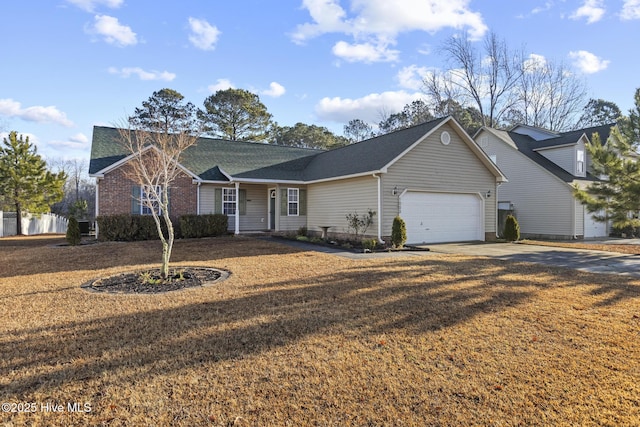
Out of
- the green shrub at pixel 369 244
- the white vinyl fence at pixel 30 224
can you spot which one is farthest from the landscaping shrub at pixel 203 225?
the white vinyl fence at pixel 30 224

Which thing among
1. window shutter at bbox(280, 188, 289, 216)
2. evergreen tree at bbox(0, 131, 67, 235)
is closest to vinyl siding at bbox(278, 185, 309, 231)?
window shutter at bbox(280, 188, 289, 216)

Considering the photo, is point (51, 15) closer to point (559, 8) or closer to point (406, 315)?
point (406, 315)

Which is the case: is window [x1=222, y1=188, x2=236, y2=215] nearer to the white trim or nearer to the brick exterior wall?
the brick exterior wall

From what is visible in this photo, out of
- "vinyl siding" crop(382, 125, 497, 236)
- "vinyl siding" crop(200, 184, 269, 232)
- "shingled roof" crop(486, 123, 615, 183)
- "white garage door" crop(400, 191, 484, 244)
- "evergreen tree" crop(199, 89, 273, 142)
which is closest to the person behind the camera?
"vinyl siding" crop(382, 125, 497, 236)

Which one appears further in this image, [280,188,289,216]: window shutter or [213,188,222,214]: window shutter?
[280,188,289,216]: window shutter

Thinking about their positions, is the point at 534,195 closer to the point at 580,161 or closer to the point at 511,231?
the point at 580,161

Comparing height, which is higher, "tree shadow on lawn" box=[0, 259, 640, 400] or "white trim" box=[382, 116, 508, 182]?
"white trim" box=[382, 116, 508, 182]

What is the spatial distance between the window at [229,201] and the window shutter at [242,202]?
0.82ft

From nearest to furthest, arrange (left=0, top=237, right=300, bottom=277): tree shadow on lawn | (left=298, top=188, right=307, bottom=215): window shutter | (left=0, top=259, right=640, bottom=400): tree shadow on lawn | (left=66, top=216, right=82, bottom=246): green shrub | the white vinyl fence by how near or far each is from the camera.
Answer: (left=0, top=259, right=640, bottom=400): tree shadow on lawn < (left=0, top=237, right=300, bottom=277): tree shadow on lawn < (left=66, top=216, right=82, bottom=246): green shrub < (left=298, top=188, right=307, bottom=215): window shutter < the white vinyl fence

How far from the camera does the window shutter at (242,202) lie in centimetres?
1834

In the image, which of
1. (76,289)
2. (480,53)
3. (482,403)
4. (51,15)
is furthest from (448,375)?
(480,53)

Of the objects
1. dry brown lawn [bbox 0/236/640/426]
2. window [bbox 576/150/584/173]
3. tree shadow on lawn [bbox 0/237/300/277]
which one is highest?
window [bbox 576/150/584/173]

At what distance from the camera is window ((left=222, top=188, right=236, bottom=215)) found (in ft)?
59.2

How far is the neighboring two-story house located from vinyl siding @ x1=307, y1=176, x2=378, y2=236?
1135 cm
